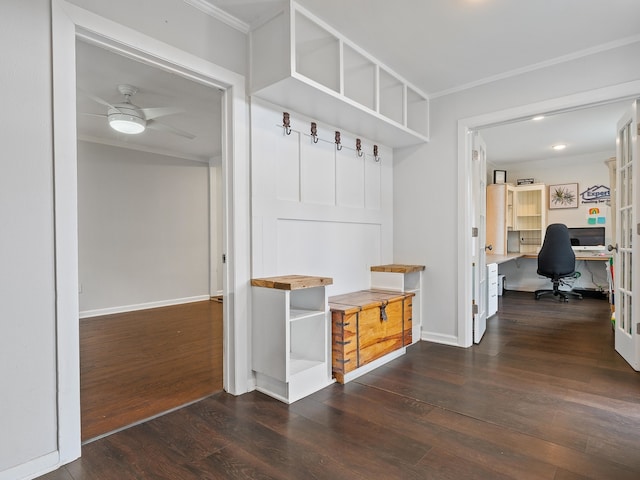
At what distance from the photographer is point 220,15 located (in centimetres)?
226

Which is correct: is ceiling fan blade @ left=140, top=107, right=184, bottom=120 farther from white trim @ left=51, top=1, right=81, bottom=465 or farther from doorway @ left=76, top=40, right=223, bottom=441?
white trim @ left=51, top=1, right=81, bottom=465

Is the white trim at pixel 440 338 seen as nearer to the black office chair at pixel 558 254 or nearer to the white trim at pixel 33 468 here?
the white trim at pixel 33 468

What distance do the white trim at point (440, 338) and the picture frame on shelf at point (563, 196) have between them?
15.3ft

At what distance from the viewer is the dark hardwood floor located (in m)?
1.58

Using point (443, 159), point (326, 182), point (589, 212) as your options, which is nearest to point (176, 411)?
point (326, 182)

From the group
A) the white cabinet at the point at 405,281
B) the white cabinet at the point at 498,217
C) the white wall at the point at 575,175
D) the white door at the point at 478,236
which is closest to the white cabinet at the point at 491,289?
the white door at the point at 478,236

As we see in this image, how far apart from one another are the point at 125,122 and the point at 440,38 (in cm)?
286

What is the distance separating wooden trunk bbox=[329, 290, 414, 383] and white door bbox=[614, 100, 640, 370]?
1639mm

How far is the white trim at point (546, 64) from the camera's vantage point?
2.64m

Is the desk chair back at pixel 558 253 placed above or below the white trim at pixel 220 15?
below

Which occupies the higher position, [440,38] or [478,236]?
[440,38]

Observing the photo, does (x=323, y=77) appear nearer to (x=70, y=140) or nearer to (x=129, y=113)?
(x=70, y=140)

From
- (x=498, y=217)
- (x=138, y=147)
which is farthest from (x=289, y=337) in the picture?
(x=498, y=217)

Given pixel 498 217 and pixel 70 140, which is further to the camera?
pixel 498 217
